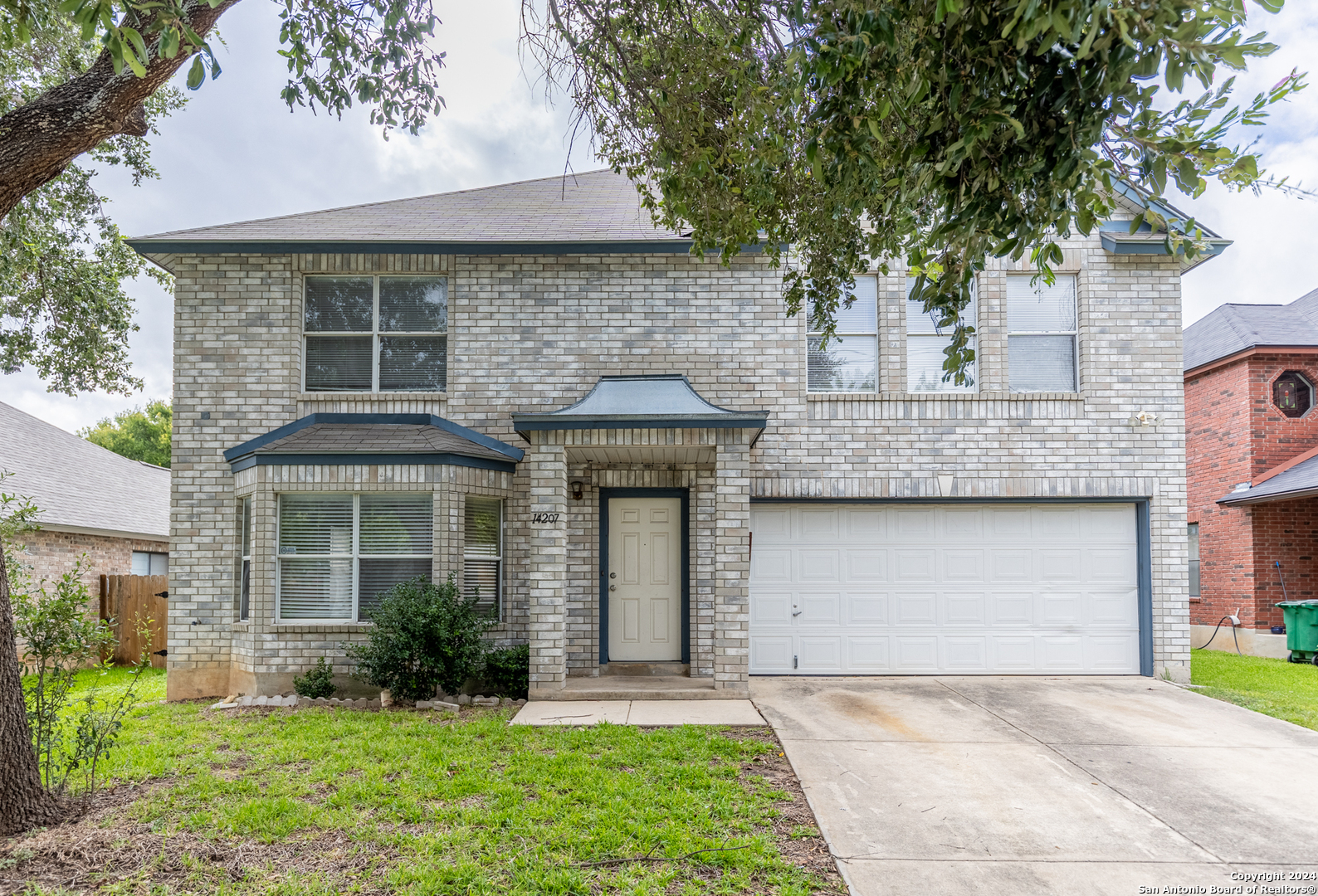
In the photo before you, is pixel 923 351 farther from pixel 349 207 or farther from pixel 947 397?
pixel 349 207

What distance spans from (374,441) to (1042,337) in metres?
8.49

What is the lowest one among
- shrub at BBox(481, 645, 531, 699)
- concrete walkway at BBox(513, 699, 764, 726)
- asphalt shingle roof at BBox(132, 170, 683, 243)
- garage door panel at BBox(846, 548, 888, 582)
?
concrete walkway at BBox(513, 699, 764, 726)

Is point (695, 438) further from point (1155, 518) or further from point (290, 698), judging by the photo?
point (1155, 518)

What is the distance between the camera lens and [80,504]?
1531 centimetres

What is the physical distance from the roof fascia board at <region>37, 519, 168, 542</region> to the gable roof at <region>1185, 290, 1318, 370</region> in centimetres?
2065

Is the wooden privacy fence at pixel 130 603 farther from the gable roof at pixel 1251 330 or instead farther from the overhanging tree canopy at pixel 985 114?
the gable roof at pixel 1251 330

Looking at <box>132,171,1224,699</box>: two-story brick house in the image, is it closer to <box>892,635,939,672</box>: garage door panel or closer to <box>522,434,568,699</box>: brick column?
<box>892,635,939,672</box>: garage door panel

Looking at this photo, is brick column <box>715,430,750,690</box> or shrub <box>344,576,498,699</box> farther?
brick column <box>715,430,750,690</box>

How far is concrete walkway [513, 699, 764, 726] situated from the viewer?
721 centimetres

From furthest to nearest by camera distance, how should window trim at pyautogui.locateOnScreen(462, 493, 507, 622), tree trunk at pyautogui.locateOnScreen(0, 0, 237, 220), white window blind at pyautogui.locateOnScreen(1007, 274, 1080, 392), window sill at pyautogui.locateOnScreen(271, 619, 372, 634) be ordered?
white window blind at pyautogui.locateOnScreen(1007, 274, 1080, 392), window trim at pyautogui.locateOnScreen(462, 493, 507, 622), window sill at pyautogui.locateOnScreen(271, 619, 372, 634), tree trunk at pyautogui.locateOnScreen(0, 0, 237, 220)

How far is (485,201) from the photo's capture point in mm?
11133

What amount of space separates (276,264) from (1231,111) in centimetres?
975

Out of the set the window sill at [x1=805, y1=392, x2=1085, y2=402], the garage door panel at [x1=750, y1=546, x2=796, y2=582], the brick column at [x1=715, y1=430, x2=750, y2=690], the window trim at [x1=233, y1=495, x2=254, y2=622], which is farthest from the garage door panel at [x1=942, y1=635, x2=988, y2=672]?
the window trim at [x1=233, y1=495, x2=254, y2=622]

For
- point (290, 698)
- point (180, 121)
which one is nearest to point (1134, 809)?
point (290, 698)
